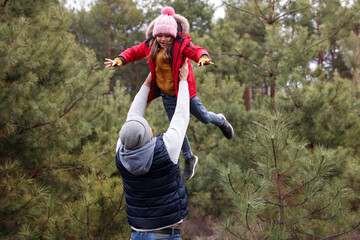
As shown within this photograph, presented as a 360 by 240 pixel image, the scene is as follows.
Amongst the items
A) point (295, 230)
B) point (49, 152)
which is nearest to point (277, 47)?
point (295, 230)

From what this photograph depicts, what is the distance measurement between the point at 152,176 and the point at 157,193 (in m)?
0.11

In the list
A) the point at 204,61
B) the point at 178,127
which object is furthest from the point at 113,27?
the point at 178,127

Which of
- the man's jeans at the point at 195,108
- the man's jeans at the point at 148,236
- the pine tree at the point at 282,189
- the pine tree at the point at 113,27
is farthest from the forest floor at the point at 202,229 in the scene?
the pine tree at the point at 113,27

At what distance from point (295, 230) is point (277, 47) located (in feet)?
8.91

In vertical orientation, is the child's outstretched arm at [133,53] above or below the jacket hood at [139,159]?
above

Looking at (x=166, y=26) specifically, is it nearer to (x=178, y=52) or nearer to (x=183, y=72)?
(x=178, y=52)

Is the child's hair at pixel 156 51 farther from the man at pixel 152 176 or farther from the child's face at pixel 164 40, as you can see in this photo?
the man at pixel 152 176

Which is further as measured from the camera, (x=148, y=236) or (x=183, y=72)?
(x=183, y=72)

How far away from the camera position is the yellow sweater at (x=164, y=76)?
217 cm

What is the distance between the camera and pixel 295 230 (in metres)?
2.65

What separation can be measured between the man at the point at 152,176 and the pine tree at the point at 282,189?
1.97 ft

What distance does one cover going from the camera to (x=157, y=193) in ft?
5.65

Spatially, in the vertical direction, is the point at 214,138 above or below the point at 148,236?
above

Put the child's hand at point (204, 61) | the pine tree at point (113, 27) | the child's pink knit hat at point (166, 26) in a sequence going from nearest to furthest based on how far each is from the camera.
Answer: the child's hand at point (204, 61)
the child's pink knit hat at point (166, 26)
the pine tree at point (113, 27)
